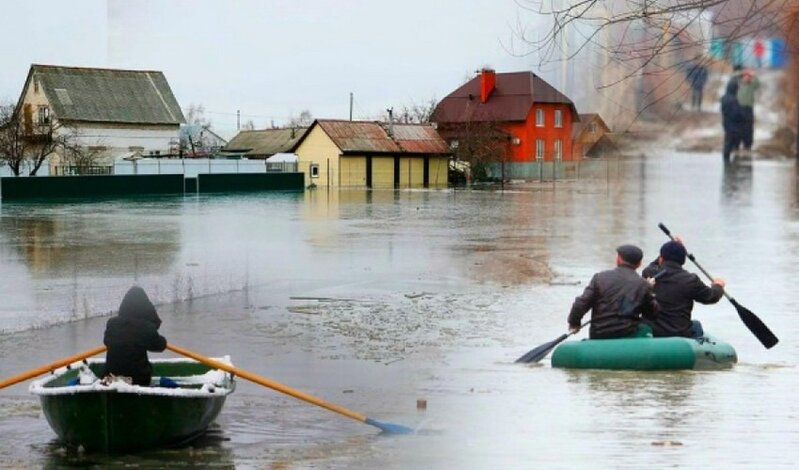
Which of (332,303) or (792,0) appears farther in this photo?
(332,303)

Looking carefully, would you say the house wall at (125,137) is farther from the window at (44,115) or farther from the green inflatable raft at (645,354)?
the green inflatable raft at (645,354)

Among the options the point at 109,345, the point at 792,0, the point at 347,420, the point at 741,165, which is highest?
the point at 792,0

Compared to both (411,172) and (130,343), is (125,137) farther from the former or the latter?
(130,343)

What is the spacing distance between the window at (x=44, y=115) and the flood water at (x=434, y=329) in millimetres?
23690

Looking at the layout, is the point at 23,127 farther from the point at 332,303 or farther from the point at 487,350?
the point at 487,350

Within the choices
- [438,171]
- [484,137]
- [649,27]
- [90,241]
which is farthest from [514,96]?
[438,171]

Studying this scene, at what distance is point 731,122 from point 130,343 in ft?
13.7

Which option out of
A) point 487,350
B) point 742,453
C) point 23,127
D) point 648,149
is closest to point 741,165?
point 648,149

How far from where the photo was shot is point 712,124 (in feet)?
6.06

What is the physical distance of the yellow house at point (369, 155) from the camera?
52031mm

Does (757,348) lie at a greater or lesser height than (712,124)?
lesser

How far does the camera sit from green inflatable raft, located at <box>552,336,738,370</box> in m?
6.89

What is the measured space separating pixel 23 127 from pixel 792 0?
43555 millimetres

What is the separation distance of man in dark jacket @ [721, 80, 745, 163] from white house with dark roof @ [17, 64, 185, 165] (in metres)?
45.1
